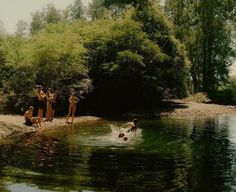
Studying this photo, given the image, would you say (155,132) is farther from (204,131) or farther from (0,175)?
(0,175)

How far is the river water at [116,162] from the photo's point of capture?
1628 centimetres

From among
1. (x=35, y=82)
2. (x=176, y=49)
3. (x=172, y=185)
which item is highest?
(x=176, y=49)

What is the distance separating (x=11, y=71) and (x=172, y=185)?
34532 mm

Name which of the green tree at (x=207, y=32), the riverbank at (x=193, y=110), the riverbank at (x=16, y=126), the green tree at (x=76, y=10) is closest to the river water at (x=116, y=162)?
the riverbank at (x=16, y=126)

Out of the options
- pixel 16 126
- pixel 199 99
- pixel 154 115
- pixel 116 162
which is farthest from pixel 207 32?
pixel 116 162

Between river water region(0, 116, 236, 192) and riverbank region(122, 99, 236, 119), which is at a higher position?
riverbank region(122, 99, 236, 119)

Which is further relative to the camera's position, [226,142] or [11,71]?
[11,71]

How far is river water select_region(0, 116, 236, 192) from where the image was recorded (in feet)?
53.4

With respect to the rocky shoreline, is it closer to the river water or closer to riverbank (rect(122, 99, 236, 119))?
riverbank (rect(122, 99, 236, 119))

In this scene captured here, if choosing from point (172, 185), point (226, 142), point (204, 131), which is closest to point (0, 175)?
point (172, 185)

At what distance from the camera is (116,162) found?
20.7 m

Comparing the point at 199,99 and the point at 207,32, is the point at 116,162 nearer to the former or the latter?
the point at 199,99

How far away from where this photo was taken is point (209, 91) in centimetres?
7362

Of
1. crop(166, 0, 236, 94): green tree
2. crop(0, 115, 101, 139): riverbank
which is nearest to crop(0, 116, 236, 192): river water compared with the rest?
crop(0, 115, 101, 139): riverbank
